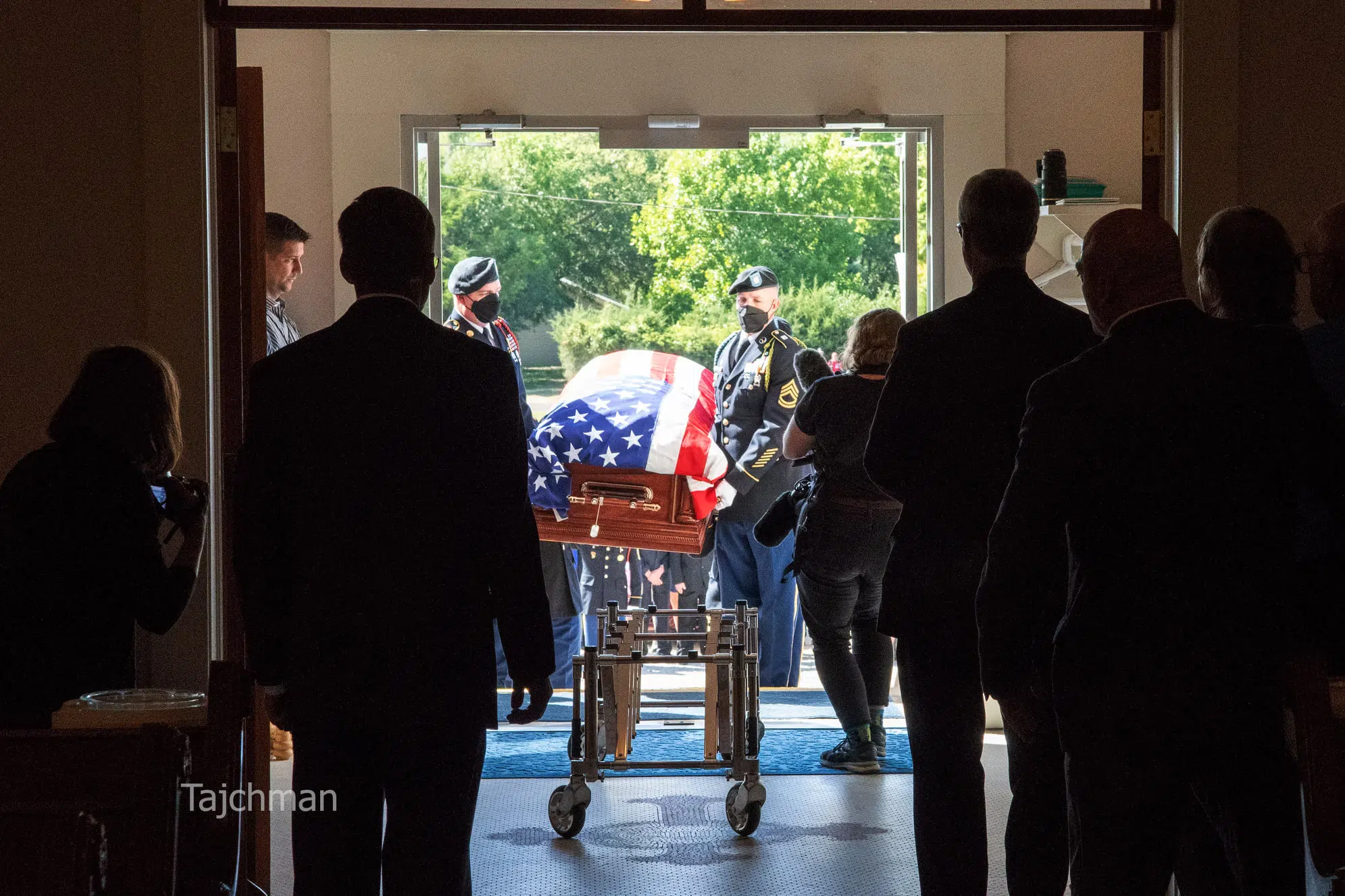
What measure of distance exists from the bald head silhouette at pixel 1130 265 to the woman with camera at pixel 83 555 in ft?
5.69

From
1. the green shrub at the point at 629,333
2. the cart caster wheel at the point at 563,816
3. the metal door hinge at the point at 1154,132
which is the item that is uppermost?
the metal door hinge at the point at 1154,132

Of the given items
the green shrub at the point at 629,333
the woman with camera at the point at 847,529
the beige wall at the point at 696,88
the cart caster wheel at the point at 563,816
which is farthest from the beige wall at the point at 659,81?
the cart caster wheel at the point at 563,816

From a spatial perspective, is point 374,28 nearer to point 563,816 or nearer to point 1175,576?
point 1175,576

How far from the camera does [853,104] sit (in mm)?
6828

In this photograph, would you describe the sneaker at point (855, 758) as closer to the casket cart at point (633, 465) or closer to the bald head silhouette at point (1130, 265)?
the casket cart at point (633, 465)

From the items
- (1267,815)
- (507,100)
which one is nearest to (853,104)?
(507,100)

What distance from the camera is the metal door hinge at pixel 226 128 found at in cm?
332

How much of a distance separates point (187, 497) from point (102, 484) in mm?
270

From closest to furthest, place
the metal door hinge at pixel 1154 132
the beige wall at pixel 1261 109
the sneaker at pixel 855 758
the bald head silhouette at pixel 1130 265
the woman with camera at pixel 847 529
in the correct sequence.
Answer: the bald head silhouette at pixel 1130 265
the beige wall at pixel 1261 109
the metal door hinge at pixel 1154 132
the woman with camera at pixel 847 529
the sneaker at pixel 855 758

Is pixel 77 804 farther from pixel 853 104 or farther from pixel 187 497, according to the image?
pixel 853 104

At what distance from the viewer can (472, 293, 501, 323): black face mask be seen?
6.28 meters

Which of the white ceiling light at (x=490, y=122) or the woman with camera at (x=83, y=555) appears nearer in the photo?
the woman with camera at (x=83, y=555)

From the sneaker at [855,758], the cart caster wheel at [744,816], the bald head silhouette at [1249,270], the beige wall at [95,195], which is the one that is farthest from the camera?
the sneaker at [855,758]

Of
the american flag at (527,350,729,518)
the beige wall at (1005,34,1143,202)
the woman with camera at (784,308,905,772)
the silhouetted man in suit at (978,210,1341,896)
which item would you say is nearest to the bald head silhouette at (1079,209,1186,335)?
the silhouetted man in suit at (978,210,1341,896)
